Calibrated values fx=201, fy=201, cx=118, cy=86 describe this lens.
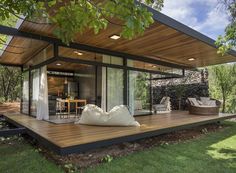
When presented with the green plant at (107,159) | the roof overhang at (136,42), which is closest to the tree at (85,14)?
the roof overhang at (136,42)

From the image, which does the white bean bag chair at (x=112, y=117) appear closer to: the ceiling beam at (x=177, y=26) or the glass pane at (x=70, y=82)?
the ceiling beam at (x=177, y=26)

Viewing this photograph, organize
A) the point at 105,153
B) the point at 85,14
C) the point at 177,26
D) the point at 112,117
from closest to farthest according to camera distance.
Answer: the point at 85,14, the point at 105,153, the point at 177,26, the point at 112,117

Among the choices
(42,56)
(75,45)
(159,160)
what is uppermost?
(75,45)

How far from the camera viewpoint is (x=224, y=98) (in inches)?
454

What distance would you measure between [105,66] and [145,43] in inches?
66.2

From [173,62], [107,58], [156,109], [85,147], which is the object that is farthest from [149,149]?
[173,62]

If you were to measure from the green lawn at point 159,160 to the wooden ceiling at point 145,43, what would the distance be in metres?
3.17

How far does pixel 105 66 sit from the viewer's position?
7371 millimetres

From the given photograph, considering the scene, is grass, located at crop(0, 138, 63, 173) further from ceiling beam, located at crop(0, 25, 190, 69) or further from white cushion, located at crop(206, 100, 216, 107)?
white cushion, located at crop(206, 100, 216, 107)

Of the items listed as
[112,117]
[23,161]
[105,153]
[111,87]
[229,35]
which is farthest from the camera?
[111,87]

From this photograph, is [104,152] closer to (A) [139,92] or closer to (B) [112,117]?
(B) [112,117]

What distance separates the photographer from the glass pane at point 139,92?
27.2 ft

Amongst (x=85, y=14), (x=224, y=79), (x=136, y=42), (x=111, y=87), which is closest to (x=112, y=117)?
(x=111, y=87)

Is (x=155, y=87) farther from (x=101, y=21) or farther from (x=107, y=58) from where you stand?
(x=101, y=21)
